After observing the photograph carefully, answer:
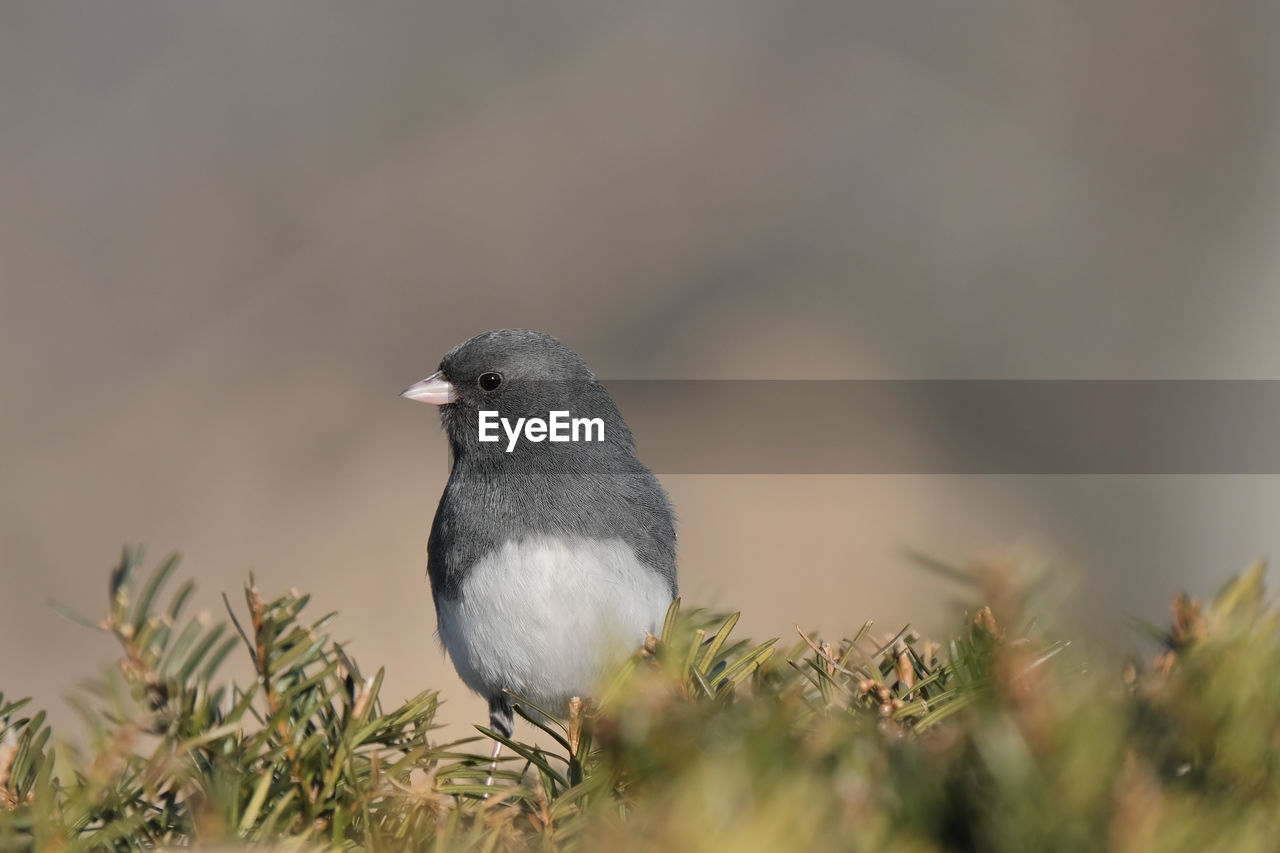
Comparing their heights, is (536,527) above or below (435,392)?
below

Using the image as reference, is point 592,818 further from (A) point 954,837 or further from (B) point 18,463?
(B) point 18,463

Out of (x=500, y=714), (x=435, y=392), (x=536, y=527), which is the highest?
(x=435, y=392)

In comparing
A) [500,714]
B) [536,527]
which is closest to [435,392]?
[536,527]

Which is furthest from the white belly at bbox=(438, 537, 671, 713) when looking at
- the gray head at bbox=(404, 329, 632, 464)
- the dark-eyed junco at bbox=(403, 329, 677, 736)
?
the gray head at bbox=(404, 329, 632, 464)

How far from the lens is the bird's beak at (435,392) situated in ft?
4.19

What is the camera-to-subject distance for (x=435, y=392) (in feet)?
4.21

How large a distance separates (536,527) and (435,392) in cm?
26

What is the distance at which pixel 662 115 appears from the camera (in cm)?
280

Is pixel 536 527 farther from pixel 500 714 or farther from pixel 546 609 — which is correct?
pixel 500 714

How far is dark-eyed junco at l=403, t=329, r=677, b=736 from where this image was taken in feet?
3.53

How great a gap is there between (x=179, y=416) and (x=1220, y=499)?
229cm

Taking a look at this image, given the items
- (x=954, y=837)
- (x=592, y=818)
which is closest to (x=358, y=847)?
(x=592, y=818)

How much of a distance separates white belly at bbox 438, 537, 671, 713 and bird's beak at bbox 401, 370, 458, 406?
9.9 inches

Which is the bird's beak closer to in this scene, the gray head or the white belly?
the gray head
